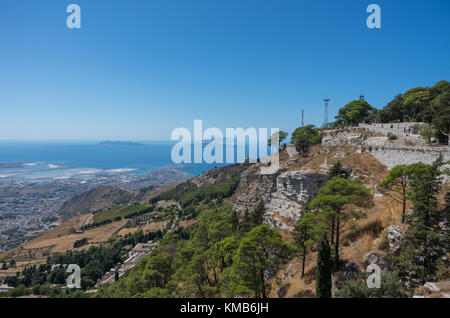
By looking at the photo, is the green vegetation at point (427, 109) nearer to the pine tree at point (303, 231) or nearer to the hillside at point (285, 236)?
the hillside at point (285, 236)

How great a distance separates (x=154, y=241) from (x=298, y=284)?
60452 millimetres

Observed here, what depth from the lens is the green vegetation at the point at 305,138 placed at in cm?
3834

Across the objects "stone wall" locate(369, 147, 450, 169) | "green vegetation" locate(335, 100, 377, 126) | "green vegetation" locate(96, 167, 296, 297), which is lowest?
"green vegetation" locate(96, 167, 296, 297)

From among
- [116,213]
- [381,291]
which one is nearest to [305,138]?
[381,291]

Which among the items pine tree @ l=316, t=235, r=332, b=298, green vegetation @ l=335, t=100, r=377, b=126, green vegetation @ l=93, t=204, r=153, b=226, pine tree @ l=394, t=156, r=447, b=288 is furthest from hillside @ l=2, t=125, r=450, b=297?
green vegetation @ l=93, t=204, r=153, b=226

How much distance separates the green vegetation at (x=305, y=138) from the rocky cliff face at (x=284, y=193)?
900 cm

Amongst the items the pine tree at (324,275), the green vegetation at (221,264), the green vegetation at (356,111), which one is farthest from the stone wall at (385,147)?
the green vegetation at (221,264)

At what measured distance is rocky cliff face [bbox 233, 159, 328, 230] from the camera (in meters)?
24.9

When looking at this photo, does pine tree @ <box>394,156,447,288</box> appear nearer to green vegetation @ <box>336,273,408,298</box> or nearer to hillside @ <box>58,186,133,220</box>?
green vegetation @ <box>336,273,408,298</box>

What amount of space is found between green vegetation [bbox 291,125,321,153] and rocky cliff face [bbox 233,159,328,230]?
9.00 metres

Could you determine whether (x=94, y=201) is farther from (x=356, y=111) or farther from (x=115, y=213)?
(x=356, y=111)

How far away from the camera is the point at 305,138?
38.5m
